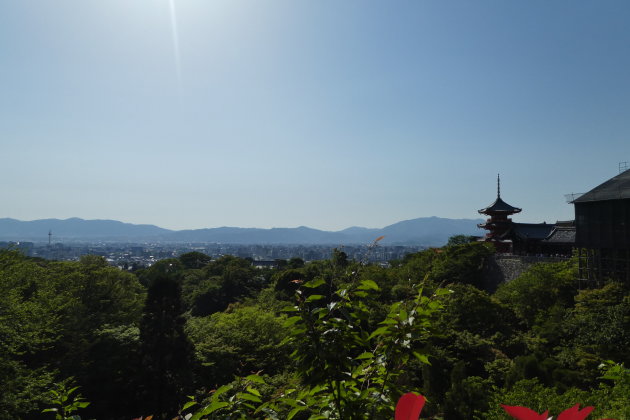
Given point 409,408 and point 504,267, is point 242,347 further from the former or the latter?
point 504,267

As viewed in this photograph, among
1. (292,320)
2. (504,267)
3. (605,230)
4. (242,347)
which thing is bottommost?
(242,347)

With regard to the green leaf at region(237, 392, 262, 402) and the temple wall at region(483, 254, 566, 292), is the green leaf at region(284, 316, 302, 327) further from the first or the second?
the temple wall at region(483, 254, 566, 292)

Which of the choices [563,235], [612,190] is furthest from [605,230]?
[563,235]

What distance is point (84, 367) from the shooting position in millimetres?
14680

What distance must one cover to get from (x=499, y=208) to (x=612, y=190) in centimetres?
1665

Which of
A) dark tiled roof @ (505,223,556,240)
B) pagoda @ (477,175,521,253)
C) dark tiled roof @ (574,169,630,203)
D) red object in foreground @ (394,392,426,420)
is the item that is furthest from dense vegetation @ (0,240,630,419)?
pagoda @ (477,175,521,253)

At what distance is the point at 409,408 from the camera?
0.93m

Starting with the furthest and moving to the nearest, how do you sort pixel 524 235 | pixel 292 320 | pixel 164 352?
1. pixel 524 235
2. pixel 164 352
3. pixel 292 320

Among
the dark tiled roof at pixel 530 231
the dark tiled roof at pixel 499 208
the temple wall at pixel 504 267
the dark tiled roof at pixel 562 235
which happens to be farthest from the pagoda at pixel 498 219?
the temple wall at pixel 504 267

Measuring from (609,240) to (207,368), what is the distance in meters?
16.2

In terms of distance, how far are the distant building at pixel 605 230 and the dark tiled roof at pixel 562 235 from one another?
800cm

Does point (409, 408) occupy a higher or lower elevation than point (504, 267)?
higher

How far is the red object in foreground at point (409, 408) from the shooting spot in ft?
2.98

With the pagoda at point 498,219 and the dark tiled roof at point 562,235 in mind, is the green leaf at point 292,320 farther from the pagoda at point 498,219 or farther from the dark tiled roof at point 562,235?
the pagoda at point 498,219
